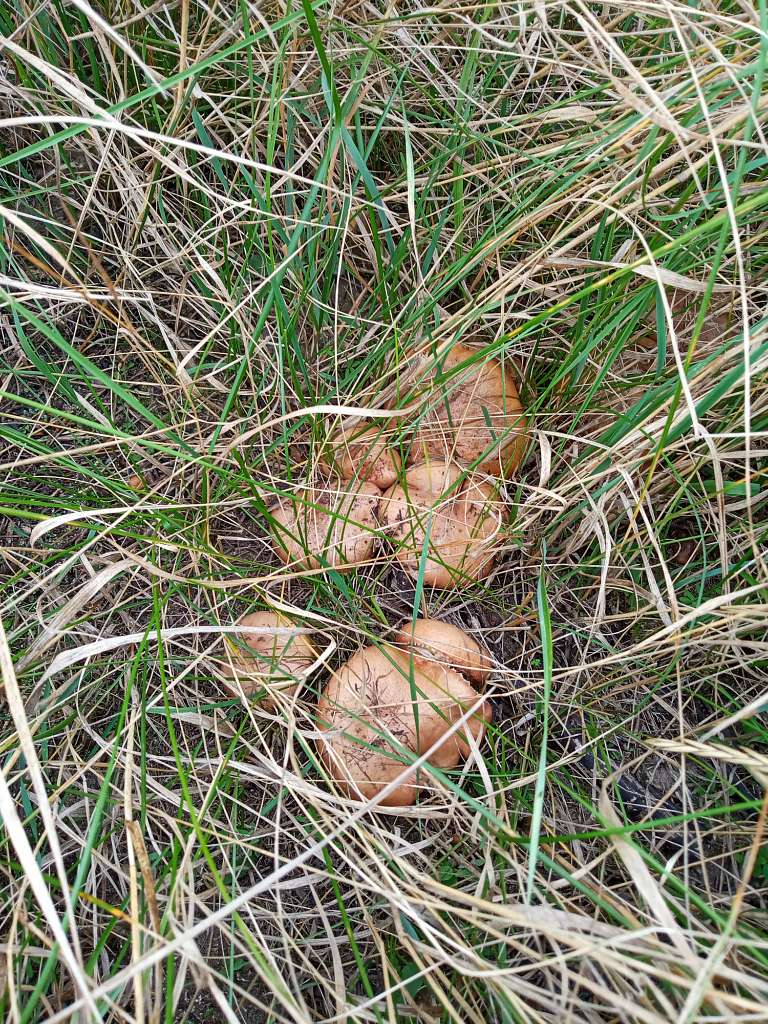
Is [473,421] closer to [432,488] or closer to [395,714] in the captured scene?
[432,488]

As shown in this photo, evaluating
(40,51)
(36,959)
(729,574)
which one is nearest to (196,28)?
(40,51)

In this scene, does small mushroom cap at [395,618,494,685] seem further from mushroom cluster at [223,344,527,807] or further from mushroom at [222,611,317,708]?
mushroom at [222,611,317,708]

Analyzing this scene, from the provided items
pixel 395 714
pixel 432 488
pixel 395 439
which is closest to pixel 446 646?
pixel 395 714

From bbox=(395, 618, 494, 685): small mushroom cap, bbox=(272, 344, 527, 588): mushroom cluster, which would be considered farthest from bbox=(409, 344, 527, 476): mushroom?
bbox=(395, 618, 494, 685): small mushroom cap

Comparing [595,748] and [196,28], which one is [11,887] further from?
[196,28]

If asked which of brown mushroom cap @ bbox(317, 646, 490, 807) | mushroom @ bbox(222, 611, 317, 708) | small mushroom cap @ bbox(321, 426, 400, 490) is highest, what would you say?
small mushroom cap @ bbox(321, 426, 400, 490)
